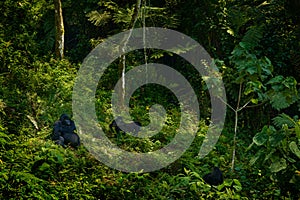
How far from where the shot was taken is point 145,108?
8953mm

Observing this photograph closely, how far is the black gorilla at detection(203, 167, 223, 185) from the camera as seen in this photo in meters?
6.41

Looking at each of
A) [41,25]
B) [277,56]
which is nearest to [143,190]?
[277,56]

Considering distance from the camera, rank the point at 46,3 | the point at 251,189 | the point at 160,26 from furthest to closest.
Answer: the point at 46,3, the point at 160,26, the point at 251,189

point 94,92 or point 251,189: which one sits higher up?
point 94,92

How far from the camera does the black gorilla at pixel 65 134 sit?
6.94 meters

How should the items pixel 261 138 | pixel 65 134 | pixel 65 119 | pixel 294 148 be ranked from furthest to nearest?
pixel 65 119 → pixel 65 134 → pixel 261 138 → pixel 294 148

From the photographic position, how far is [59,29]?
9.95 meters

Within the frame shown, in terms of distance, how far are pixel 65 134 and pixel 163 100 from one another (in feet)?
9.73

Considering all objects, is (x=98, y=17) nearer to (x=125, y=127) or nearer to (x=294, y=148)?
(x=125, y=127)

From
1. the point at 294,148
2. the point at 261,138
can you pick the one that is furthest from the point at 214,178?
the point at 294,148

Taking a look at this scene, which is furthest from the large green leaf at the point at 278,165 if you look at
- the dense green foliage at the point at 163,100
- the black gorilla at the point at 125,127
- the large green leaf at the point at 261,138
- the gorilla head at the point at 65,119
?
the gorilla head at the point at 65,119

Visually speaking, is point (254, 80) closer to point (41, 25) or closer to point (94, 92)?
point (94, 92)

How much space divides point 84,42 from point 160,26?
229cm

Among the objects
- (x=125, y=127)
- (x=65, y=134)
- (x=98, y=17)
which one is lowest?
(x=125, y=127)
